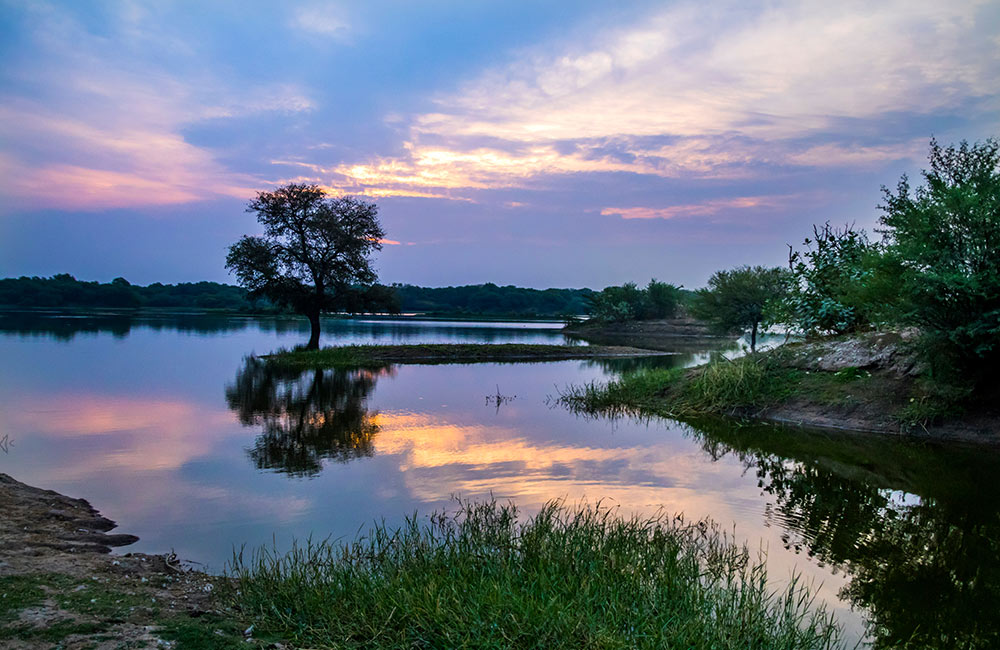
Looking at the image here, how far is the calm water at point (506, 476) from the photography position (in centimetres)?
679

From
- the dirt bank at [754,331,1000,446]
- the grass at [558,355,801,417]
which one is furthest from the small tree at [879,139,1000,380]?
the grass at [558,355,801,417]

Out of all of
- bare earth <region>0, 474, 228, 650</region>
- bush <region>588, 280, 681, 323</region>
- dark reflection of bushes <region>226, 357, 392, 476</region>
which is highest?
bush <region>588, 280, 681, 323</region>

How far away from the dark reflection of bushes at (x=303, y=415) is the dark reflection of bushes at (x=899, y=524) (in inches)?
290

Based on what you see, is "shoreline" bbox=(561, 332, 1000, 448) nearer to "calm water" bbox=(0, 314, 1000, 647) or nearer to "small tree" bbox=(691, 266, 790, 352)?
"calm water" bbox=(0, 314, 1000, 647)

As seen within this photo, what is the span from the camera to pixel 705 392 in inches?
696

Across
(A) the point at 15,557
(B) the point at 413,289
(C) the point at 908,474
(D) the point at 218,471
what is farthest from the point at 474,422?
(B) the point at 413,289

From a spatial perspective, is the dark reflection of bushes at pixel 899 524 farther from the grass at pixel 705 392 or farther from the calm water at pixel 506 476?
the grass at pixel 705 392

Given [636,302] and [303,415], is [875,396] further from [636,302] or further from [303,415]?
[636,302]

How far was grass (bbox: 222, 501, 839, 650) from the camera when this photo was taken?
4.43m

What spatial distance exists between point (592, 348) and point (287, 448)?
3115 cm

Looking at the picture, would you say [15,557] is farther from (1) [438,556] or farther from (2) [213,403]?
(2) [213,403]

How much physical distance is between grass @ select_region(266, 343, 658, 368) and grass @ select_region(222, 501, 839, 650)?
24.1 m

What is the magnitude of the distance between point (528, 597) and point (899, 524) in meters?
5.93

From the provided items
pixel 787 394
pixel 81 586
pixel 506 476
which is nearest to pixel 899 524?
pixel 506 476
